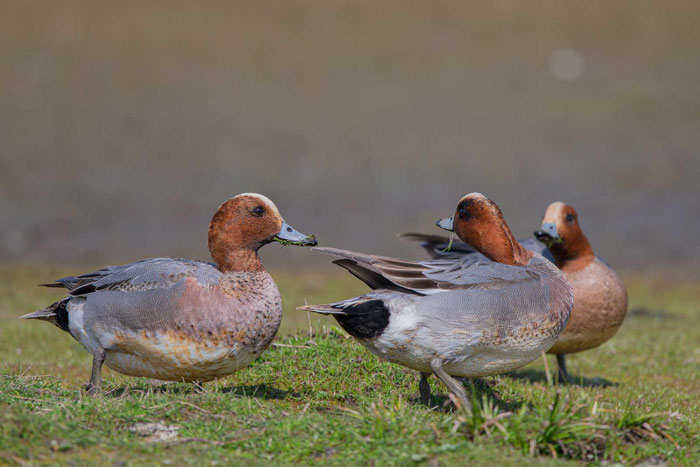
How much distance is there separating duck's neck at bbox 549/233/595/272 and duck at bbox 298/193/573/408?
2.46 m

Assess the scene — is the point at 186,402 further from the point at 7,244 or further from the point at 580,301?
the point at 7,244

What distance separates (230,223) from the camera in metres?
5.75

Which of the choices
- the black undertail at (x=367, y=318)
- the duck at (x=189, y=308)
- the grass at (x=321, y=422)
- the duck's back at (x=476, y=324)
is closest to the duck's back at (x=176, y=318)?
the duck at (x=189, y=308)

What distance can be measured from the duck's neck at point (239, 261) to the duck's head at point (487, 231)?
139cm

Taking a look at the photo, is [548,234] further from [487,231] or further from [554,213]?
[487,231]

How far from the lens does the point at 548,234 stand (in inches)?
304

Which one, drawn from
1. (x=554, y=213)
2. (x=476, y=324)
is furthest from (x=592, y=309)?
(x=476, y=324)

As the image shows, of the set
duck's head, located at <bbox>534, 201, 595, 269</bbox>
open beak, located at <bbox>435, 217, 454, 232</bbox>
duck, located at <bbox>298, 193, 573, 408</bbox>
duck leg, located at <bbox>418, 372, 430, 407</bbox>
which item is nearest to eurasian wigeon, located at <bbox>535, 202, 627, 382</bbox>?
duck's head, located at <bbox>534, 201, 595, 269</bbox>

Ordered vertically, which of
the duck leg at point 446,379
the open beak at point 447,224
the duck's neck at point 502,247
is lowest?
the duck leg at point 446,379

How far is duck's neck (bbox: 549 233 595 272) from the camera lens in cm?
796

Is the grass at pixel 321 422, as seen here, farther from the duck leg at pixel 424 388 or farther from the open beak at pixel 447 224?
the open beak at pixel 447 224

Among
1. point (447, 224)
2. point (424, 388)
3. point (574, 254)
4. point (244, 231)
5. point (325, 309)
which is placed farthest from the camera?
point (574, 254)

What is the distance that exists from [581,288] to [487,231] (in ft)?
7.60

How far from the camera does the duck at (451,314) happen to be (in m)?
5.17
